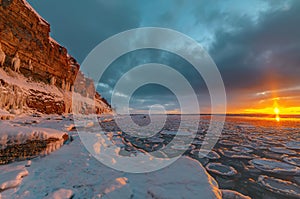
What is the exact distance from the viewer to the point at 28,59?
19.0 meters

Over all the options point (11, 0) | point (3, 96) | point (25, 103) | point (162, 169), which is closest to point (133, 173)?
point (162, 169)

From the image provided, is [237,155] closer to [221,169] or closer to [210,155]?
[210,155]

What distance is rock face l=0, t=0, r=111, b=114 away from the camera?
14447mm

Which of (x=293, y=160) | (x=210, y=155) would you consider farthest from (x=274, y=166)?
(x=210, y=155)

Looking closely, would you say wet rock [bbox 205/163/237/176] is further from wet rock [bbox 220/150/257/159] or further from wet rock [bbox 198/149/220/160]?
wet rock [bbox 220/150/257/159]

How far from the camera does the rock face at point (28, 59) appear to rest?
14447 millimetres

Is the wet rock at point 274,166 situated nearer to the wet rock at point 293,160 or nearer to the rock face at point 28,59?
the wet rock at point 293,160

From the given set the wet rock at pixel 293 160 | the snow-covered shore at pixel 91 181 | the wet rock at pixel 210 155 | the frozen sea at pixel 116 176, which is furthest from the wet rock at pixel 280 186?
the wet rock at pixel 293 160

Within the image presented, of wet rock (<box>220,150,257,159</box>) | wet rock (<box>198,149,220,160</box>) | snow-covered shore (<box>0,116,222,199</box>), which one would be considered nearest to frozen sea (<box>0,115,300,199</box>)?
snow-covered shore (<box>0,116,222,199</box>)

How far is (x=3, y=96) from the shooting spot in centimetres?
1168

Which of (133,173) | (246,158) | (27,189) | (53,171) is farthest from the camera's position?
(246,158)

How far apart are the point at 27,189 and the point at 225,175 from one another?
6061mm

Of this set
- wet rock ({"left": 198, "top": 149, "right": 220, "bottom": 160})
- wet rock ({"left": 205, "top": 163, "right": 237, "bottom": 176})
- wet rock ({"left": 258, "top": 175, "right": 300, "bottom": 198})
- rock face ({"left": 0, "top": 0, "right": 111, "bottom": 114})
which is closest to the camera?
wet rock ({"left": 258, "top": 175, "right": 300, "bottom": 198})

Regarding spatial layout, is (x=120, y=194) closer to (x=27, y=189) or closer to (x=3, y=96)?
(x=27, y=189)
